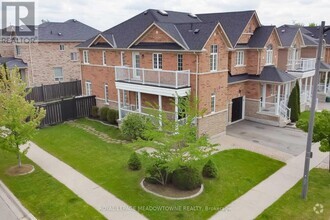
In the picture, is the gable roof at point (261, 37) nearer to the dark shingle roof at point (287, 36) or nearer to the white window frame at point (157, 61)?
the dark shingle roof at point (287, 36)

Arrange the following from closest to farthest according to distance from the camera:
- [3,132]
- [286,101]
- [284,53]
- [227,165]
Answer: [3,132], [227,165], [286,101], [284,53]

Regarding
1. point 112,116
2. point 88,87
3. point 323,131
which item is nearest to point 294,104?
point 323,131

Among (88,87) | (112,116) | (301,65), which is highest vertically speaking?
(301,65)

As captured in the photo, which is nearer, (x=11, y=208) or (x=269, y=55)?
(x=11, y=208)

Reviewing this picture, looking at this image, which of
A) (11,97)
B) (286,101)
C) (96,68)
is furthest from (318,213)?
(96,68)

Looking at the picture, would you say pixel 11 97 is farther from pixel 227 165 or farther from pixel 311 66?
pixel 311 66

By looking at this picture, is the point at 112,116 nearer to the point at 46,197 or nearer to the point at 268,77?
the point at 46,197

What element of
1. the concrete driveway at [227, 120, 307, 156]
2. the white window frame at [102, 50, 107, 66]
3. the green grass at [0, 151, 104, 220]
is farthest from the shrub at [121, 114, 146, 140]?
the white window frame at [102, 50, 107, 66]
